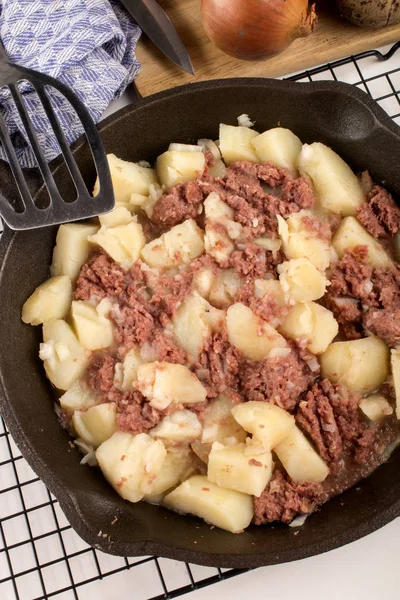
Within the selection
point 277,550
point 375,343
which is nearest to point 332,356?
point 375,343

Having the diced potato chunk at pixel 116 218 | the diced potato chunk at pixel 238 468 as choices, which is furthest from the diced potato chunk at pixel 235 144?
the diced potato chunk at pixel 238 468

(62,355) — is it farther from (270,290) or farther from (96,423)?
(270,290)

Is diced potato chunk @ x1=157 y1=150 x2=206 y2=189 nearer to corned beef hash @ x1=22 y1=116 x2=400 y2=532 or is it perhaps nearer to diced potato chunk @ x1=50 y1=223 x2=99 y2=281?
corned beef hash @ x1=22 y1=116 x2=400 y2=532

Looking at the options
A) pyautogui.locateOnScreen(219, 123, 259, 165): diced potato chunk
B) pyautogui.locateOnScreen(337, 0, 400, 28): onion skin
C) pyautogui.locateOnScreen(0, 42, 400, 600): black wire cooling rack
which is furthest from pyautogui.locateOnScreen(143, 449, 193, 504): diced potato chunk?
pyautogui.locateOnScreen(337, 0, 400, 28): onion skin

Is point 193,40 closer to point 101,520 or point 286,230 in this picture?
point 286,230

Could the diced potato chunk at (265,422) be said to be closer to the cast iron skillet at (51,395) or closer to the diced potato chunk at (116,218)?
→ the cast iron skillet at (51,395)

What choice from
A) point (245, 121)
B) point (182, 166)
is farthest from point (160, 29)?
point (182, 166)
